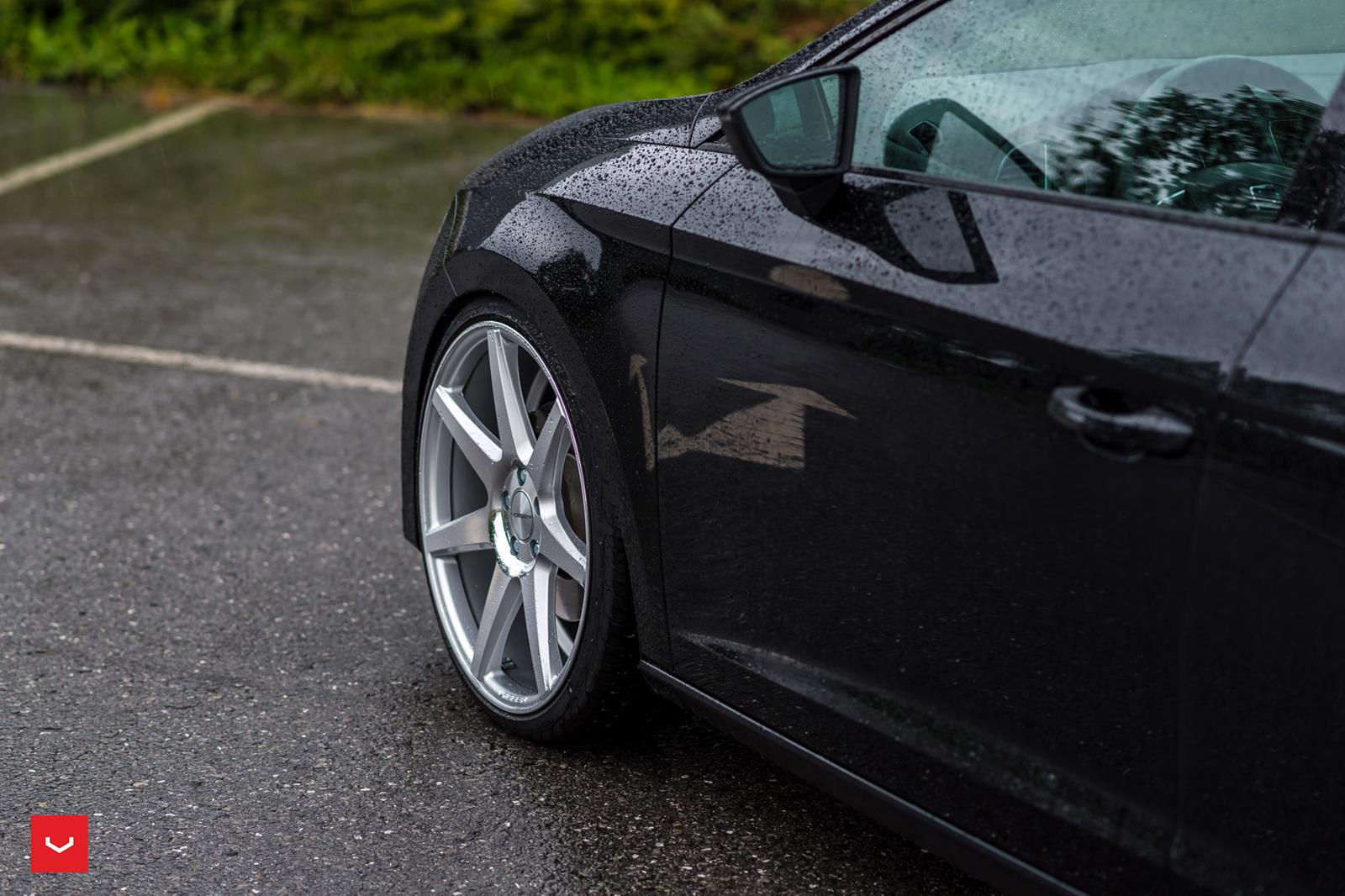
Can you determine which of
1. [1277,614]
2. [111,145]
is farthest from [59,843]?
[111,145]

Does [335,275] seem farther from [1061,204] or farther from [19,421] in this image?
[1061,204]

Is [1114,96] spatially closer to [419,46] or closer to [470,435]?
[470,435]

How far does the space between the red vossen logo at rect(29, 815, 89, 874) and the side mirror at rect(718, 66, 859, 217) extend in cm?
163

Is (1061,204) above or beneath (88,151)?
above

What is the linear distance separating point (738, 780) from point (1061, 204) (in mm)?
1434

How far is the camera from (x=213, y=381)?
5520 millimetres

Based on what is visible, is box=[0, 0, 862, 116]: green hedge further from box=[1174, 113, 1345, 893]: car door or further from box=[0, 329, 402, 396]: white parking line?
box=[1174, 113, 1345, 893]: car door

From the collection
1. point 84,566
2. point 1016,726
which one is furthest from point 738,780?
point 84,566

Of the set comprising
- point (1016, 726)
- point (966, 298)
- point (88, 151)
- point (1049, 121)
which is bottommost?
point (88, 151)

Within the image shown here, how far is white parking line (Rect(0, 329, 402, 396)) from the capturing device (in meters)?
5.57

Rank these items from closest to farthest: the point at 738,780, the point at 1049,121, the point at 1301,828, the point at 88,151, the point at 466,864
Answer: the point at 1301,828, the point at 1049,121, the point at 466,864, the point at 738,780, the point at 88,151

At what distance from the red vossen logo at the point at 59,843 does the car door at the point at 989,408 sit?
3.57 ft

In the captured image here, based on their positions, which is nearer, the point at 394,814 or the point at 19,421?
the point at 394,814

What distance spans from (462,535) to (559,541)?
370 mm
